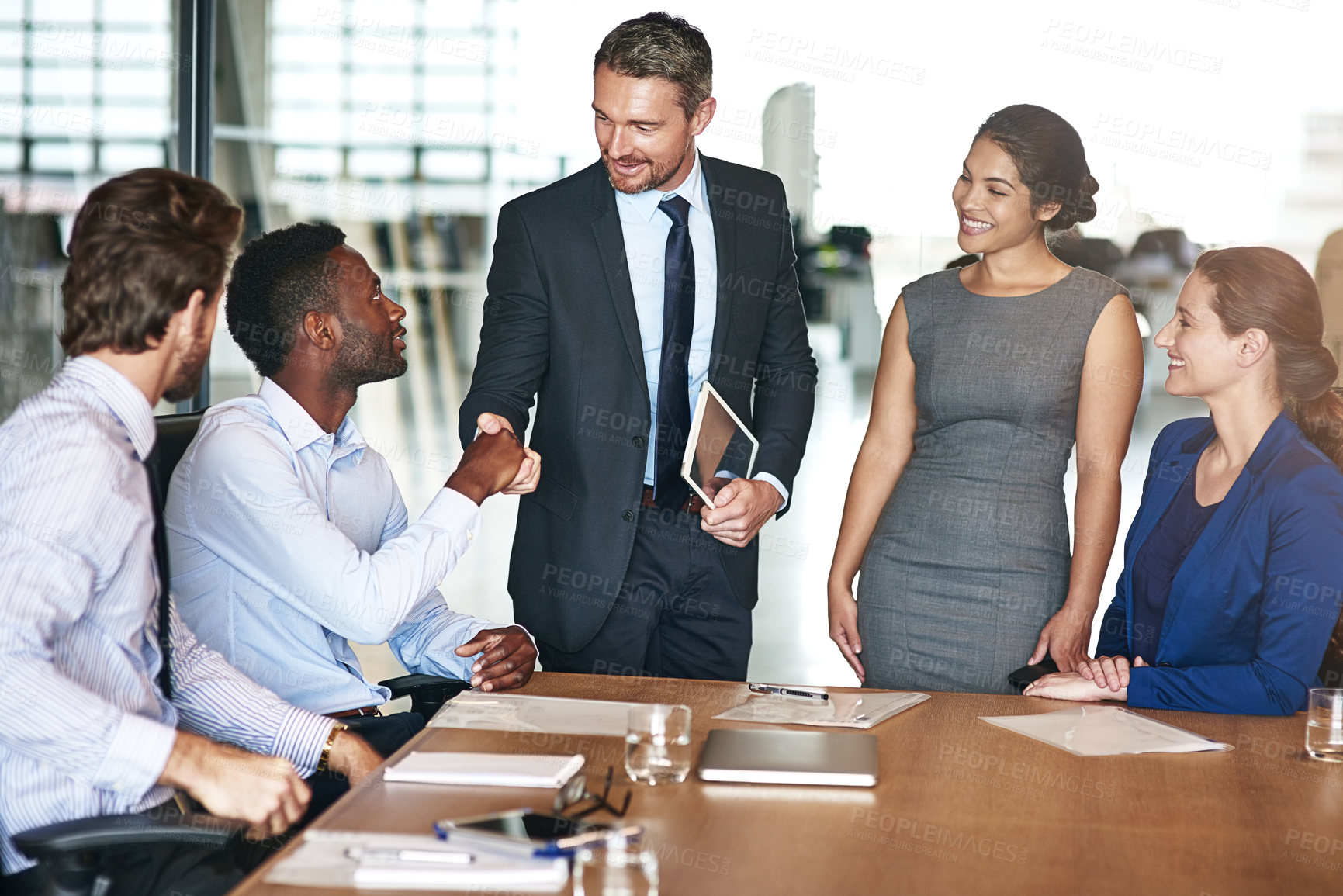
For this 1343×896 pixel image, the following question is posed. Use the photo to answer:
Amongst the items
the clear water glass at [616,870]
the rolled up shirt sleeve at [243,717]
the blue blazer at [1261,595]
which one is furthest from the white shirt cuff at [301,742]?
the blue blazer at [1261,595]

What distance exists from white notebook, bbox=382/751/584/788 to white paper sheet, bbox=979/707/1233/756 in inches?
29.1

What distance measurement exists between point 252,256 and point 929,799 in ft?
5.49

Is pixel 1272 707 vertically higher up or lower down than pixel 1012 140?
lower down

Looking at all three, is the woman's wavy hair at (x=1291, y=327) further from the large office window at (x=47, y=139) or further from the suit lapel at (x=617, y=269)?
the large office window at (x=47, y=139)

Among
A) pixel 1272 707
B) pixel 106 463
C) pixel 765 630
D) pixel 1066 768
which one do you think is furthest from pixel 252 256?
pixel 765 630

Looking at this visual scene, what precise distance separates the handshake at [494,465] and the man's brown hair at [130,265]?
25.5 inches

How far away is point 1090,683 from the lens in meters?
2.11

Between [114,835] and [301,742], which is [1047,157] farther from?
[114,835]

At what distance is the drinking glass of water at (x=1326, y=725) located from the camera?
179 cm

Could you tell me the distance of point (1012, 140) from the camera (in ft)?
8.35

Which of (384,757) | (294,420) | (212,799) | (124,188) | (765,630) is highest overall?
(124,188)

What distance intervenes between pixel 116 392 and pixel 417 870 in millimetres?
818

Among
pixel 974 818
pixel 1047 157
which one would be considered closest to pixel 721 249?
pixel 1047 157

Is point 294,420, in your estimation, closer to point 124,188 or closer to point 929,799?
point 124,188
